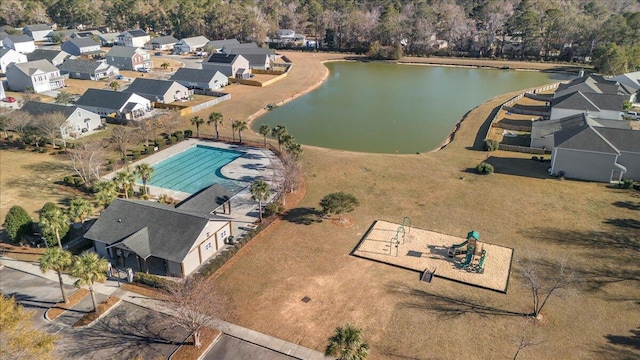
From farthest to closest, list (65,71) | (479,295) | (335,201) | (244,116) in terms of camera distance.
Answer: (65,71) < (244,116) < (335,201) < (479,295)

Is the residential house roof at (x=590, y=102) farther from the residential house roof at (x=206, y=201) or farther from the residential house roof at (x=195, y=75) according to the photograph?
the residential house roof at (x=195, y=75)

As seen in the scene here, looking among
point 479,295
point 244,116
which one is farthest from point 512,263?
point 244,116

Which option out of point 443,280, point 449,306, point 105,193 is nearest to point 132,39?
point 105,193

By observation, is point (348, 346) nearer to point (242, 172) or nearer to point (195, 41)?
point (242, 172)

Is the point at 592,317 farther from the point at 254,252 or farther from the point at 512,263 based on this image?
the point at 254,252

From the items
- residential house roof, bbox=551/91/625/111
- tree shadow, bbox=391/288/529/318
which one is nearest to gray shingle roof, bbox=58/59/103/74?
residential house roof, bbox=551/91/625/111

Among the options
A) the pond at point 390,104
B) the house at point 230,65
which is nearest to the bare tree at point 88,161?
the pond at point 390,104
